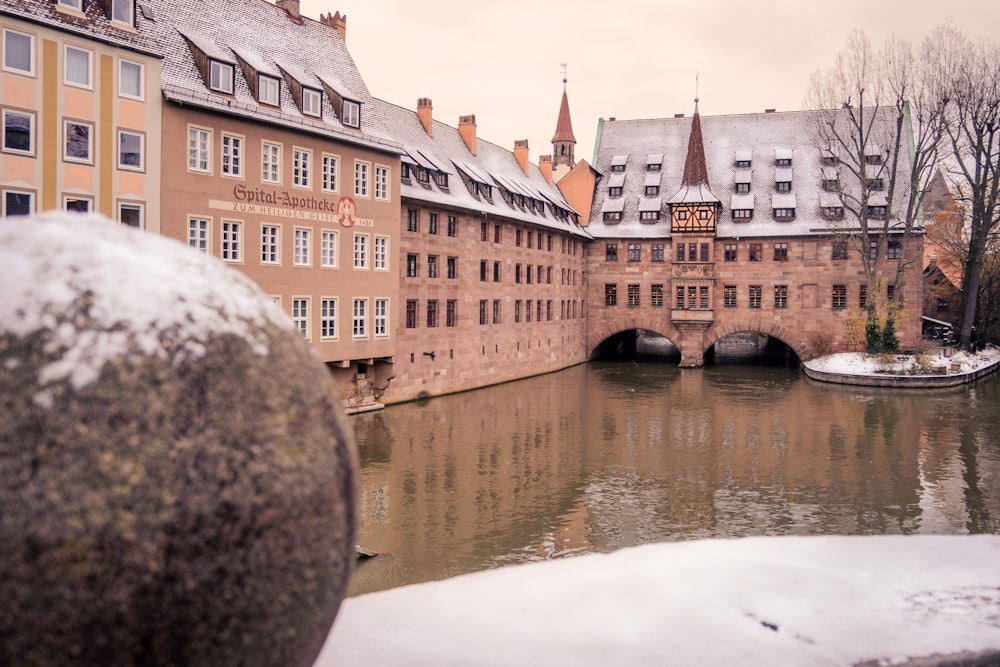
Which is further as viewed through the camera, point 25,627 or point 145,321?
point 145,321

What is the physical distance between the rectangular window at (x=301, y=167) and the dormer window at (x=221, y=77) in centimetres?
250

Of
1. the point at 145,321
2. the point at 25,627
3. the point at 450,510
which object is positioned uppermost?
the point at 145,321

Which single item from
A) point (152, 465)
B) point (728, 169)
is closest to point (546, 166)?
point (728, 169)

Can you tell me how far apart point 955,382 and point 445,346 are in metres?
22.8

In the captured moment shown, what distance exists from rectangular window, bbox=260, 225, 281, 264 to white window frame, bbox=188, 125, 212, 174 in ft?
7.61

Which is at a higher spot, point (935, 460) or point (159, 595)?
point (159, 595)

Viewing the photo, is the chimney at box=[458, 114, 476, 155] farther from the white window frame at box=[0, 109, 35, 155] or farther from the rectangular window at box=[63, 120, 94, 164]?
the white window frame at box=[0, 109, 35, 155]

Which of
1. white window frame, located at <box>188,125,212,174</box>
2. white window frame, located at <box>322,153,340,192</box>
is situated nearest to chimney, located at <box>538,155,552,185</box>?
white window frame, located at <box>322,153,340,192</box>

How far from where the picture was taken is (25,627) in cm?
290

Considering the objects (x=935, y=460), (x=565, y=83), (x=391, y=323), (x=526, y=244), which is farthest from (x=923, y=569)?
(x=565, y=83)

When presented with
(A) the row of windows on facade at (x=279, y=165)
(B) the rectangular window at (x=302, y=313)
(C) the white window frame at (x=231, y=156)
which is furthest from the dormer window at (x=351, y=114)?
(B) the rectangular window at (x=302, y=313)

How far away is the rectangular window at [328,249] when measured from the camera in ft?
83.5

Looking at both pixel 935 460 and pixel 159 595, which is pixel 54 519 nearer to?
pixel 159 595

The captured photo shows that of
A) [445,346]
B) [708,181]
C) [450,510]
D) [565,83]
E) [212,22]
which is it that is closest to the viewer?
[450,510]
